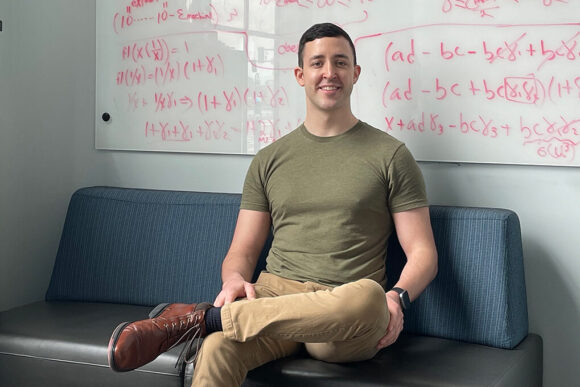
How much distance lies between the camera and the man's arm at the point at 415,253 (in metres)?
2.03

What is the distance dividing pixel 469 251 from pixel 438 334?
267 millimetres

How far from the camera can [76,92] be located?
2982 mm

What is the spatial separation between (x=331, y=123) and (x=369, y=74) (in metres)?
0.32

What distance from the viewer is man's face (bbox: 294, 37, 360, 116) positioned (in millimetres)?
2246

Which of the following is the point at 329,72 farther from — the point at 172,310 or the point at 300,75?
the point at 172,310

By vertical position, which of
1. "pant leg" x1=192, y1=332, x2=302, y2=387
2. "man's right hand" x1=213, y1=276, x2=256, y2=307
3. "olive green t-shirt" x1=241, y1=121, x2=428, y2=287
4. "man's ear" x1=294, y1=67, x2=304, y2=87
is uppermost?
"man's ear" x1=294, y1=67, x2=304, y2=87

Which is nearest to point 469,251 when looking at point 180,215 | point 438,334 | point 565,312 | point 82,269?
point 438,334

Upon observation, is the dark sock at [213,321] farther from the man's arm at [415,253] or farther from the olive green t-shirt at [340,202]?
the man's arm at [415,253]

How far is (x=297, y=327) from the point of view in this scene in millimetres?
1806

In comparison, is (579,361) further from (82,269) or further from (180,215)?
(82,269)

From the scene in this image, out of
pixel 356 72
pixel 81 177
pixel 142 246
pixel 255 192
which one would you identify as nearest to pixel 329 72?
pixel 356 72

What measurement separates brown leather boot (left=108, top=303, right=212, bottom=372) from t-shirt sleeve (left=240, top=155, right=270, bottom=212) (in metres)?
0.46

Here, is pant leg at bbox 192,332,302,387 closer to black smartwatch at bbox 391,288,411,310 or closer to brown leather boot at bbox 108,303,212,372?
brown leather boot at bbox 108,303,212,372

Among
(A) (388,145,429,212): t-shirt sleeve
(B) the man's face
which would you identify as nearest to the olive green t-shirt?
(A) (388,145,429,212): t-shirt sleeve
